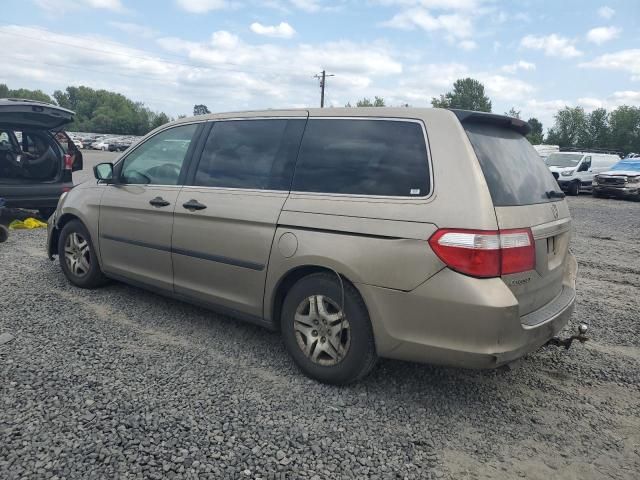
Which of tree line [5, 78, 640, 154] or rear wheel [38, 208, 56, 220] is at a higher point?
tree line [5, 78, 640, 154]

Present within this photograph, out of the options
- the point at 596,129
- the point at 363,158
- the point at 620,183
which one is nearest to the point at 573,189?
the point at 620,183

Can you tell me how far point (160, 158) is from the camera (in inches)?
172

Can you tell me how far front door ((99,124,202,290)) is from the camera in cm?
411

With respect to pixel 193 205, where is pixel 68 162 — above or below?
above

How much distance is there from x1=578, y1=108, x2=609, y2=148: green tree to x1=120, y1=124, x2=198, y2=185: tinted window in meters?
92.0

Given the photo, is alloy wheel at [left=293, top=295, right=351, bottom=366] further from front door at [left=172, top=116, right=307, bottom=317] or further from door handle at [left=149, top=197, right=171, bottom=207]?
door handle at [left=149, top=197, right=171, bottom=207]

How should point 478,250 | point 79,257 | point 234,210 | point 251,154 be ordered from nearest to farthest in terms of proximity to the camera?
point 478,250 → point 234,210 → point 251,154 → point 79,257

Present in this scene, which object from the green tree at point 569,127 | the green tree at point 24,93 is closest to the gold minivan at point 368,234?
the green tree at point 569,127

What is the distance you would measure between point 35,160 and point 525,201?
8642mm

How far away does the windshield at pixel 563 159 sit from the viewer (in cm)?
2061

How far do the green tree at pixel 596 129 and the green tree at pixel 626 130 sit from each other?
59.4 inches

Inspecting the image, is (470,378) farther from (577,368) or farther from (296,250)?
(296,250)

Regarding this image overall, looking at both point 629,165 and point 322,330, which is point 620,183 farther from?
point 322,330

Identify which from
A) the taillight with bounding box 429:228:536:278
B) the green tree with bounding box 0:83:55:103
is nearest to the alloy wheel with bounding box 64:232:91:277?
the taillight with bounding box 429:228:536:278
